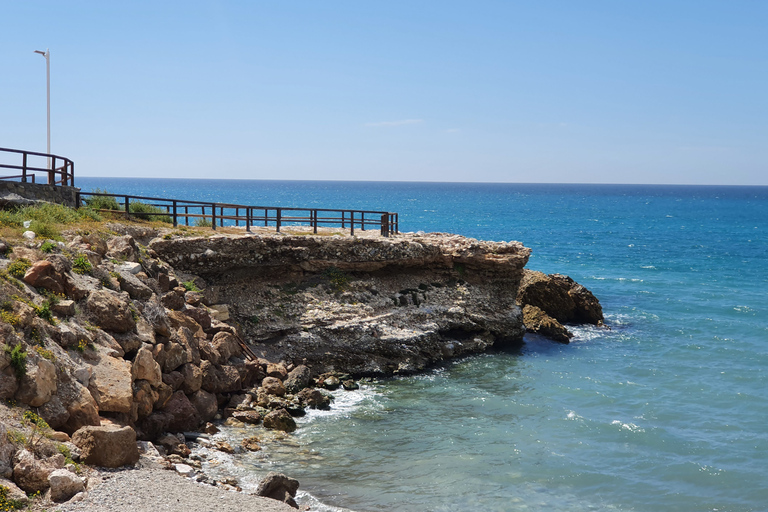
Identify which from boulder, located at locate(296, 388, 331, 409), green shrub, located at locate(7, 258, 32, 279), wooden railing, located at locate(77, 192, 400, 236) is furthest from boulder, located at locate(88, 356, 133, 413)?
wooden railing, located at locate(77, 192, 400, 236)

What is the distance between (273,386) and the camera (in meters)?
22.4

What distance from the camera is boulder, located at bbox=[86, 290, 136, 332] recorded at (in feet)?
58.4

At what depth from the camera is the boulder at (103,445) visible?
1309cm

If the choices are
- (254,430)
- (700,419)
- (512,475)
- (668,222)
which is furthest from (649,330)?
(668,222)

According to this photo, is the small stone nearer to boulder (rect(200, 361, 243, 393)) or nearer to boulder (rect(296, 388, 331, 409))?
boulder (rect(200, 361, 243, 393))

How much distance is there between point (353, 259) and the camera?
2870cm

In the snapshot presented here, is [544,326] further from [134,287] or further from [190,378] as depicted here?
[134,287]

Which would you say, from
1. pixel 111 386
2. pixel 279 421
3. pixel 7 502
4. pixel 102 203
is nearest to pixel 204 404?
pixel 279 421

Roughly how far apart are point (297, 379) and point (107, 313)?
303 inches

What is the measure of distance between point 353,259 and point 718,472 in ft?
53.4

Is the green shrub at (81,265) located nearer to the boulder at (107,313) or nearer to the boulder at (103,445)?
the boulder at (107,313)

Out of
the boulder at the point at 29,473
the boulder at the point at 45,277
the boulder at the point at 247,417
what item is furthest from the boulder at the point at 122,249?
the boulder at the point at 29,473

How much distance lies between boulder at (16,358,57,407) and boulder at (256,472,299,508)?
5.05m

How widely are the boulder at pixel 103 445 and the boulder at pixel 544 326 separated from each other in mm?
23233
